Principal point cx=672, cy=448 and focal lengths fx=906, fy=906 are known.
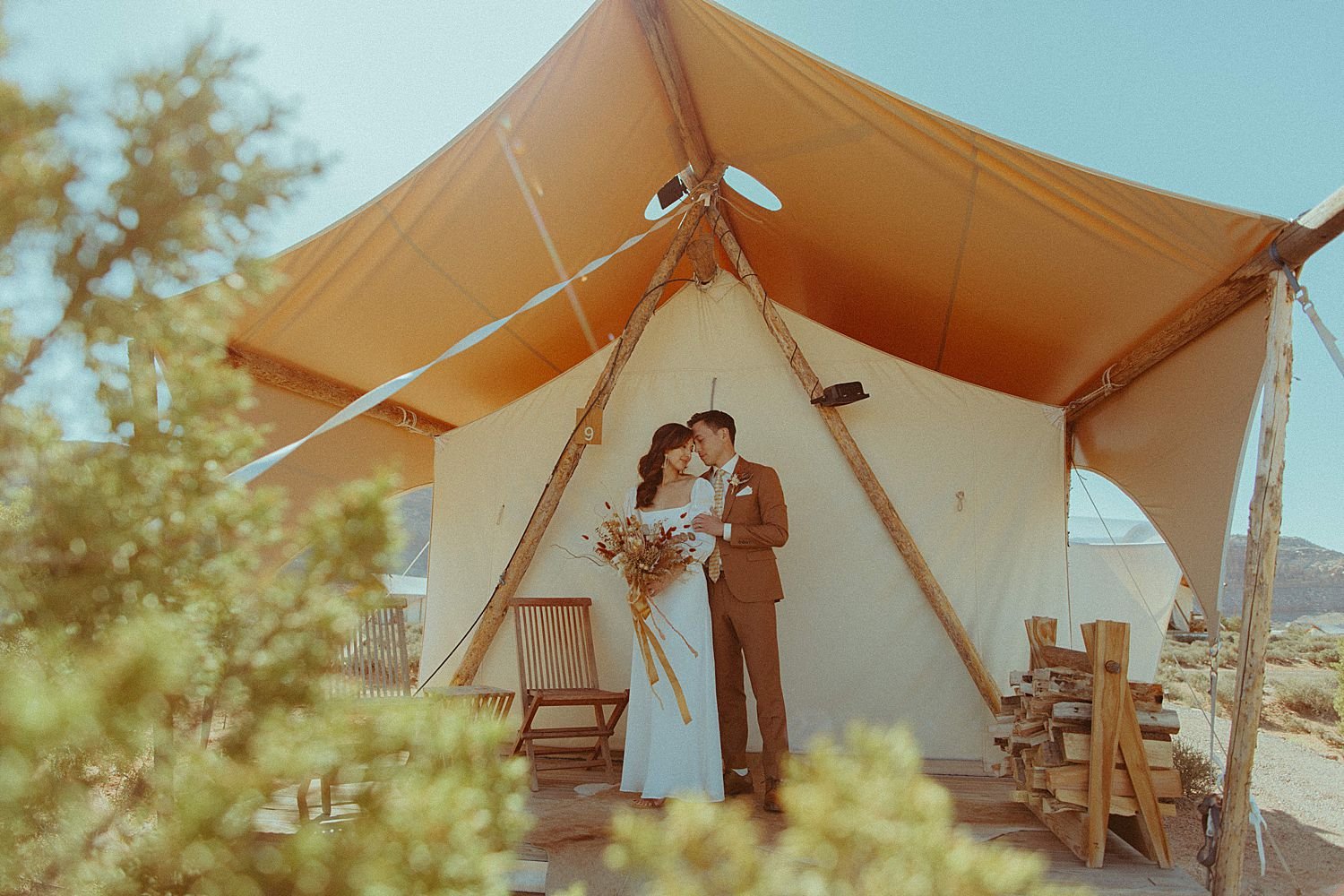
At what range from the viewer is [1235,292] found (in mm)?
3393

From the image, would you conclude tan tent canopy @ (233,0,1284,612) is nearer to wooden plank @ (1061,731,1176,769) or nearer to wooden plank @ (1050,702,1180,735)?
wooden plank @ (1050,702,1180,735)

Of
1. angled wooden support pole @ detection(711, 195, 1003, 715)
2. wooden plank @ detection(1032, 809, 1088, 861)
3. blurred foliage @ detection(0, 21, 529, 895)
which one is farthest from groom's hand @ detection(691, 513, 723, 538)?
blurred foliage @ detection(0, 21, 529, 895)

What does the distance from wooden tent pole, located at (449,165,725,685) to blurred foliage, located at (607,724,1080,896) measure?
4.29 meters

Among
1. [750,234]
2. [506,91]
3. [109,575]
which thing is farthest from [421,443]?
[109,575]

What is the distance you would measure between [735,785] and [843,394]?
218 cm

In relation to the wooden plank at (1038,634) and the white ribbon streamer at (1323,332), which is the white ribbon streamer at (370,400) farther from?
the white ribbon streamer at (1323,332)

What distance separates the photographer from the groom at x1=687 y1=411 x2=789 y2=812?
3.97 m

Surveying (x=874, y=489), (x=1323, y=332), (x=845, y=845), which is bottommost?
(x=845, y=845)

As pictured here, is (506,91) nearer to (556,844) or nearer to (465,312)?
(465,312)

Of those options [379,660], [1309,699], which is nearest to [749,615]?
[379,660]

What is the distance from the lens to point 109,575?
1169 mm

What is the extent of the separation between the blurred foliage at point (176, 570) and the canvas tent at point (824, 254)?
257cm

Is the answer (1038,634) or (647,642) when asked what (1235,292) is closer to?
(1038,634)

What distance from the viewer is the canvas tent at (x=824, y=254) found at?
3.39 meters
